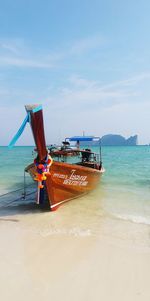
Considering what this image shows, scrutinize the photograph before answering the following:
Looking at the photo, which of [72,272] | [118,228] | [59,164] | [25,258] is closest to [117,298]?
[72,272]

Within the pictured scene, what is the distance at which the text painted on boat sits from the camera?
27.9ft

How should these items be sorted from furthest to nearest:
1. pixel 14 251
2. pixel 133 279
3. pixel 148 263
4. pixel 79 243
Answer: pixel 79 243 < pixel 14 251 < pixel 148 263 < pixel 133 279

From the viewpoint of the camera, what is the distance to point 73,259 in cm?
501

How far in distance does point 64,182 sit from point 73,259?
3.86m

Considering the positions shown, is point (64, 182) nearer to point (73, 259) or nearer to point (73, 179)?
point (73, 179)

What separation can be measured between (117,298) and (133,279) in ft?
2.14

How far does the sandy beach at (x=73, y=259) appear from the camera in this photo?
12.8ft

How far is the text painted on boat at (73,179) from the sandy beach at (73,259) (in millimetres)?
1419

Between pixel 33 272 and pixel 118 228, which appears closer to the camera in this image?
pixel 33 272

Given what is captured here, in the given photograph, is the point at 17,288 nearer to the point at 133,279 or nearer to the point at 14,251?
the point at 14,251

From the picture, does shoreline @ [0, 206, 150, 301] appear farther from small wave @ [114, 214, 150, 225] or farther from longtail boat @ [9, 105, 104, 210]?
longtail boat @ [9, 105, 104, 210]

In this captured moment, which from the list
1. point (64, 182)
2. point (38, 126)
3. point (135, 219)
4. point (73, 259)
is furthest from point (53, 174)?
point (73, 259)

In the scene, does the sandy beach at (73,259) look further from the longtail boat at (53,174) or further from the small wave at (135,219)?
the longtail boat at (53,174)

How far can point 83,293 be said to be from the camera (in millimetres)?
3879
